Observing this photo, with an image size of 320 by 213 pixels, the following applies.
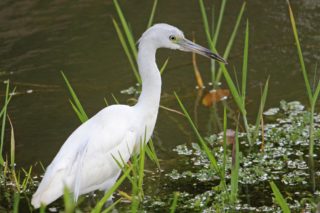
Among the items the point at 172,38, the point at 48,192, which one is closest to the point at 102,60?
the point at 172,38

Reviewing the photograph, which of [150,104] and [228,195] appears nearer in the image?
[228,195]

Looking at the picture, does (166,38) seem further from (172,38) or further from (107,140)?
(107,140)

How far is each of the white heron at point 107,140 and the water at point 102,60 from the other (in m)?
0.84

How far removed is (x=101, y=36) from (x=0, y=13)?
1492 mm

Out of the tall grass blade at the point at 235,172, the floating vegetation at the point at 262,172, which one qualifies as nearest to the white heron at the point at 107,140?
the floating vegetation at the point at 262,172

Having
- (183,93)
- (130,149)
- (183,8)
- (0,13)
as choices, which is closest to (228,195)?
(130,149)

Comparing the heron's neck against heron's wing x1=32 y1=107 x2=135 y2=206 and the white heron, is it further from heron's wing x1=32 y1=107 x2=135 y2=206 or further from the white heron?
heron's wing x1=32 y1=107 x2=135 y2=206

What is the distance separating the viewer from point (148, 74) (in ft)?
18.9

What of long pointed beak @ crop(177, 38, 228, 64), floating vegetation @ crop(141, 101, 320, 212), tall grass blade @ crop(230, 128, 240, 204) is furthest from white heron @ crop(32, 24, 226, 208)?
tall grass blade @ crop(230, 128, 240, 204)

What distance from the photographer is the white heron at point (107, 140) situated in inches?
207

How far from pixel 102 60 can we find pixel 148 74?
3.02m

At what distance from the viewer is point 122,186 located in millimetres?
6121

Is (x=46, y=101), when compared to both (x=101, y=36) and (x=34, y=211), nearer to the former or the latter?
(x=101, y=36)

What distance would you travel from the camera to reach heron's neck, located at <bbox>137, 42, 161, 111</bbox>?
5742 millimetres
